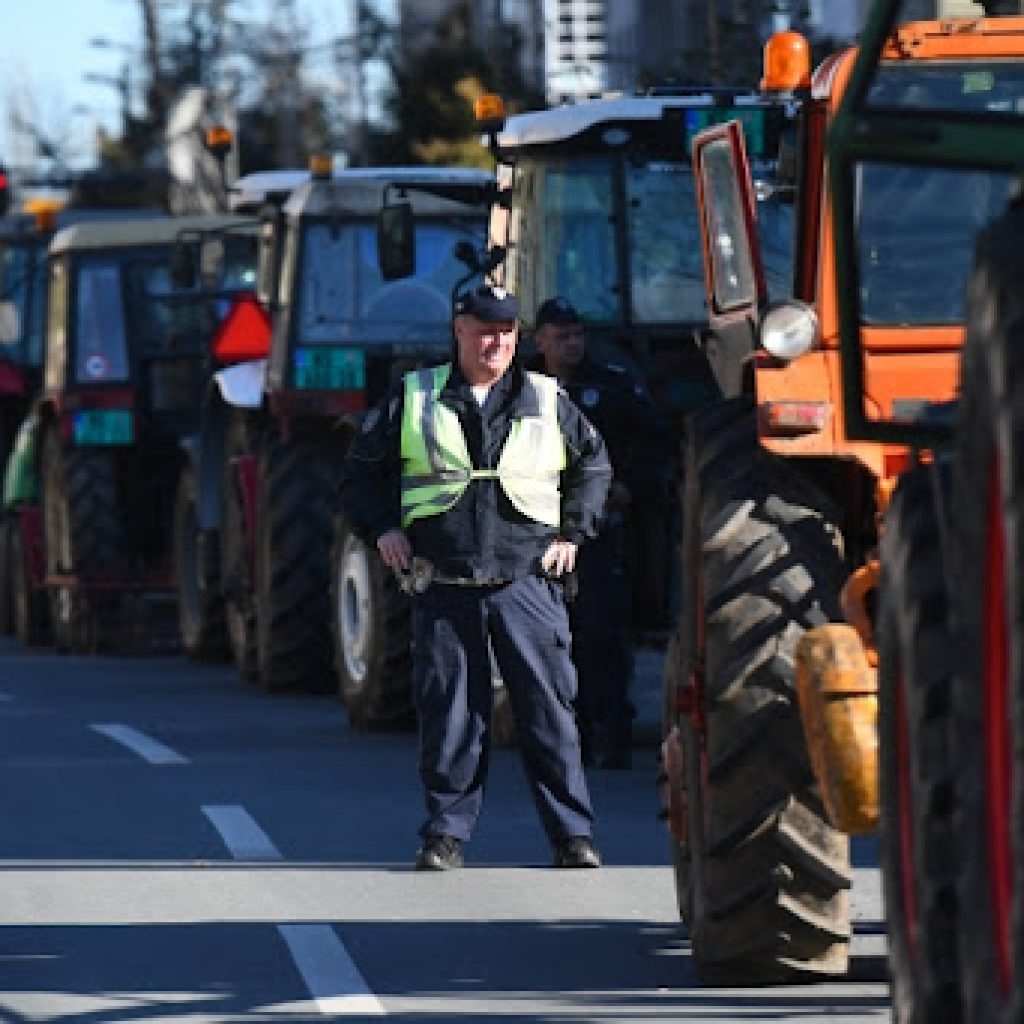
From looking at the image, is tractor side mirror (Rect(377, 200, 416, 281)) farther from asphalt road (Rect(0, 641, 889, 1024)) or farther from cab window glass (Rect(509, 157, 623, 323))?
asphalt road (Rect(0, 641, 889, 1024))

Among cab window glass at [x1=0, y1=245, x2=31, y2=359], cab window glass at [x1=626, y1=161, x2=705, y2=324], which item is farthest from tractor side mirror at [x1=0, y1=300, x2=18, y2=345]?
cab window glass at [x1=626, y1=161, x2=705, y2=324]

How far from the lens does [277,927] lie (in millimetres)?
11922

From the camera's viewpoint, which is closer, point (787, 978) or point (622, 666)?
point (787, 978)

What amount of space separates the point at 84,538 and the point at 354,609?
7.76 metres

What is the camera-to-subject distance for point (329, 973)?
10906 millimetres

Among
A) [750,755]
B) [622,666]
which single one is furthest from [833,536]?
[622,666]

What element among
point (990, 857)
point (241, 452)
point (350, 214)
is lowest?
point (241, 452)

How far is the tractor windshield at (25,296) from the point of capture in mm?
35031

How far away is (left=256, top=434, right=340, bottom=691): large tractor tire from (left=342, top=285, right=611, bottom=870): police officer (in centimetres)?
908

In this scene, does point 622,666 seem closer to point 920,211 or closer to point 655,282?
point 655,282

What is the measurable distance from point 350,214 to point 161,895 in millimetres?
11374

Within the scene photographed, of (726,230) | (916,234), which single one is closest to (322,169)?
(726,230)

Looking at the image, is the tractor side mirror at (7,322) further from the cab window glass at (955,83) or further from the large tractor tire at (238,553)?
the cab window glass at (955,83)

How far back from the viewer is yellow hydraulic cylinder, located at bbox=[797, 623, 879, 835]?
28.7 ft
